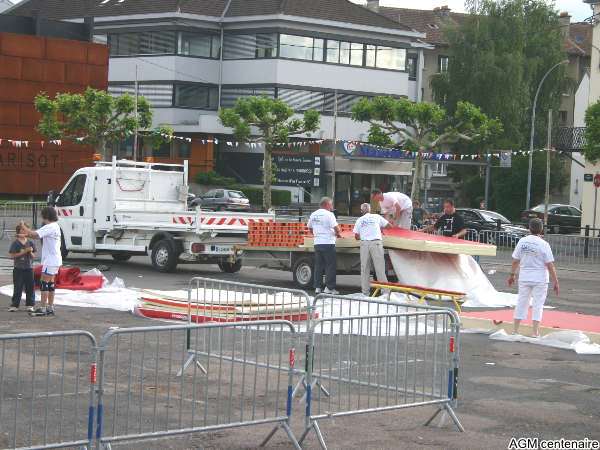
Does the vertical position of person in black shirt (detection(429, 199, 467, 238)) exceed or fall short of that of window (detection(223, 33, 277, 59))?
it falls short

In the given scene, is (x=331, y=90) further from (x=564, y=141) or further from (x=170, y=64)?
(x=564, y=141)

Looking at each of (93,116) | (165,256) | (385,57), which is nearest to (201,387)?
(165,256)

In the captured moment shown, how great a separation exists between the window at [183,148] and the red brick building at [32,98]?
1017 centimetres

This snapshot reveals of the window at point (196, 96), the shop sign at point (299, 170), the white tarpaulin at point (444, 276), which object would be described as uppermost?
the window at point (196, 96)

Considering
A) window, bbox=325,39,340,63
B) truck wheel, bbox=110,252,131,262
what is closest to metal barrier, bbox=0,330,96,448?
truck wheel, bbox=110,252,131,262

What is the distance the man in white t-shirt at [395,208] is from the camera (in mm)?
22609

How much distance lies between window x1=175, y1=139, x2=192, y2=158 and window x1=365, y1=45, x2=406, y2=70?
499 inches

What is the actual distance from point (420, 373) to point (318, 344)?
3.09ft

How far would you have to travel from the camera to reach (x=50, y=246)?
54.9 feet

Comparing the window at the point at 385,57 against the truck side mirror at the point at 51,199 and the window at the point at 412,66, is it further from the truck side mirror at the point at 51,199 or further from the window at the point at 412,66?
the truck side mirror at the point at 51,199

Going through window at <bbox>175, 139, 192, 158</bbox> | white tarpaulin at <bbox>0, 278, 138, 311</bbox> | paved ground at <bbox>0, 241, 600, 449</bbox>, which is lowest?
paved ground at <bbox>0, 241, 600, 449</bbox>

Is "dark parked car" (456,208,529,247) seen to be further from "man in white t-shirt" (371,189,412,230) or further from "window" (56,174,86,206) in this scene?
"window" (56,174,86,206)

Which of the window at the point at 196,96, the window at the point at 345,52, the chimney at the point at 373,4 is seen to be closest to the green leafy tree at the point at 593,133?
the window at the point at 345,52

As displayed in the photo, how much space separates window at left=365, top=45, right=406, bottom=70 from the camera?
72.8m
